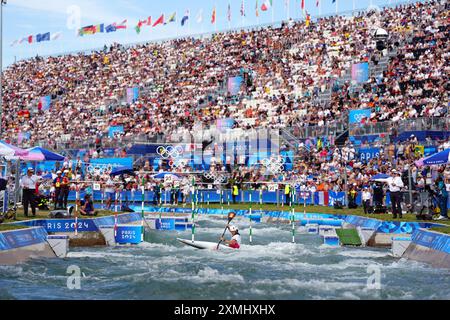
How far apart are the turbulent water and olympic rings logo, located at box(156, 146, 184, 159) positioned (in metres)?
26.1

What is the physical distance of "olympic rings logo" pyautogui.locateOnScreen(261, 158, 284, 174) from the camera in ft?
156

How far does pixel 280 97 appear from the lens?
5772cm

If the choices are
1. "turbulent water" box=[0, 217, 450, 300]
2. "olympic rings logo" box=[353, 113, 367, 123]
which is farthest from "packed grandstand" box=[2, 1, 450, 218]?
"turbulent water" box=[0, 217, 450, 300]

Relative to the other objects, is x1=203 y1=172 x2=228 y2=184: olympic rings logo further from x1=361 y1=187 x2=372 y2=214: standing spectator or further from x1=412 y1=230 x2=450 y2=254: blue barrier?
x1=412 y1=230 x2=450 y2=254: blue barrier

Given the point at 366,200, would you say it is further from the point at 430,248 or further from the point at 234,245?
the point at 430,248

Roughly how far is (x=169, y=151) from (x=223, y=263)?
32.4 m

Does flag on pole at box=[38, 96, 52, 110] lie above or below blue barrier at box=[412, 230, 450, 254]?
above

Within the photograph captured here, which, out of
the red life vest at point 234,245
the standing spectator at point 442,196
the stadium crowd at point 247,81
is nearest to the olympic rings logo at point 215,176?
Result: the stadium crowd at point 247,81

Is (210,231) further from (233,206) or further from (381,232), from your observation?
A: (233,206)

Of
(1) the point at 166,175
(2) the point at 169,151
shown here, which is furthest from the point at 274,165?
(2) the point at 169,151

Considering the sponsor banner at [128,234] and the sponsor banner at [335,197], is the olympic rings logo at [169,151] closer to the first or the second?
the sponsor banner at [335,197]

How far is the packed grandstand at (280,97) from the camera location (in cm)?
4472

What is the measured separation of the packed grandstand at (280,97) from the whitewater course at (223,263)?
8549mm

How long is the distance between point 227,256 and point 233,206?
76.6 feet
